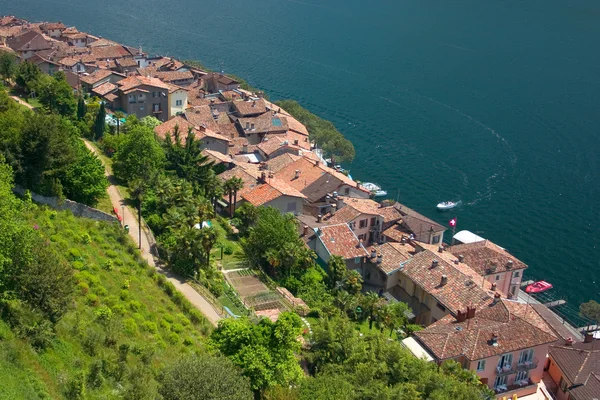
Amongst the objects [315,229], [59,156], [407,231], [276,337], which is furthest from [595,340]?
[59,156]

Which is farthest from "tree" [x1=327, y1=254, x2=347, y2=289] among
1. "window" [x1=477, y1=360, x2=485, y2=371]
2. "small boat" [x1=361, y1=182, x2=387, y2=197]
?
"small boat" [x1=361, y1=182, x2=387, y2=197]

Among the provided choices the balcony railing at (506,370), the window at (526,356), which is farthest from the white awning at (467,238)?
the balcony railing at (506,370)

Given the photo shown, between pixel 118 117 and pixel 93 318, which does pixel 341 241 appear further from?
pixel 118 117

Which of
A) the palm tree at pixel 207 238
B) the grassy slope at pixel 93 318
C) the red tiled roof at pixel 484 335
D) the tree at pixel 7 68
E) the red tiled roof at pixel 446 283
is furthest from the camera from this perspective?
the tree at pixel 7 68

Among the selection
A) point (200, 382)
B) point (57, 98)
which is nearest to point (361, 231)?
point (57, 98)

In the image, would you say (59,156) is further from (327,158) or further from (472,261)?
(327,158)

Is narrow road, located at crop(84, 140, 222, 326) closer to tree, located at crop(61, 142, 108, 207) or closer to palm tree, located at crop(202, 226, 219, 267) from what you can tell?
palm tree, located at crop(202, 226, 219, 267)

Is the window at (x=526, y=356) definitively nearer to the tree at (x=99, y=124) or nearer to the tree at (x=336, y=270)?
the tree at (x=336, y=270)
